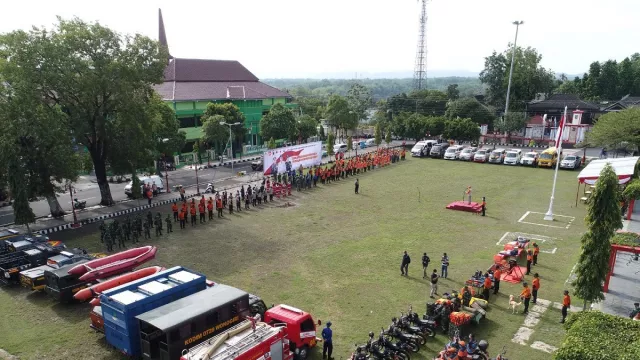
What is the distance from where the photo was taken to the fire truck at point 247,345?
32.2 ft

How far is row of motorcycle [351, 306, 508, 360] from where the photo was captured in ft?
35.4

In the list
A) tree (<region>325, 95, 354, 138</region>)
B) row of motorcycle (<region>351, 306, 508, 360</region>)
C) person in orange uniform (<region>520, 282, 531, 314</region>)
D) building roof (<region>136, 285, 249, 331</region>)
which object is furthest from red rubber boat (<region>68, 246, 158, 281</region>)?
tree (<region>325, 95, 354, 138</region>)

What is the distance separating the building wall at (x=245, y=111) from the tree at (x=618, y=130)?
121 feet

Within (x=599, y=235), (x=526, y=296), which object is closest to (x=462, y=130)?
(x=526, y=296)

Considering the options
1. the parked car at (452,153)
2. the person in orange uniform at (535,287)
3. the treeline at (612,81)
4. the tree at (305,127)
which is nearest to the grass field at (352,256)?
the person in orange uniform at (535,287)

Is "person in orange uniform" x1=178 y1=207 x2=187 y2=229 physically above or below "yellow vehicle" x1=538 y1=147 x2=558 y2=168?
below

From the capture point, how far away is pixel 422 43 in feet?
342

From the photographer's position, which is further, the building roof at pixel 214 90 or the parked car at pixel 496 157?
the building roof at pixel 214 90

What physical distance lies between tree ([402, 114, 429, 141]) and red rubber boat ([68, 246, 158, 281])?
42.9m

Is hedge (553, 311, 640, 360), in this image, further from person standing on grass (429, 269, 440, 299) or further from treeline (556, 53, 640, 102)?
treeline (556, 53, 640, 102)

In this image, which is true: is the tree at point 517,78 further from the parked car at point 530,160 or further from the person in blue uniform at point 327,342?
the person in blue uniform at point 327,342

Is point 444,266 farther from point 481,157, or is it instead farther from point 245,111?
point 245,111

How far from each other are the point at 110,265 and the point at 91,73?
43.7ft

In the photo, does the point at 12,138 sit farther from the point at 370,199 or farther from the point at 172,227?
the point at 370,199
